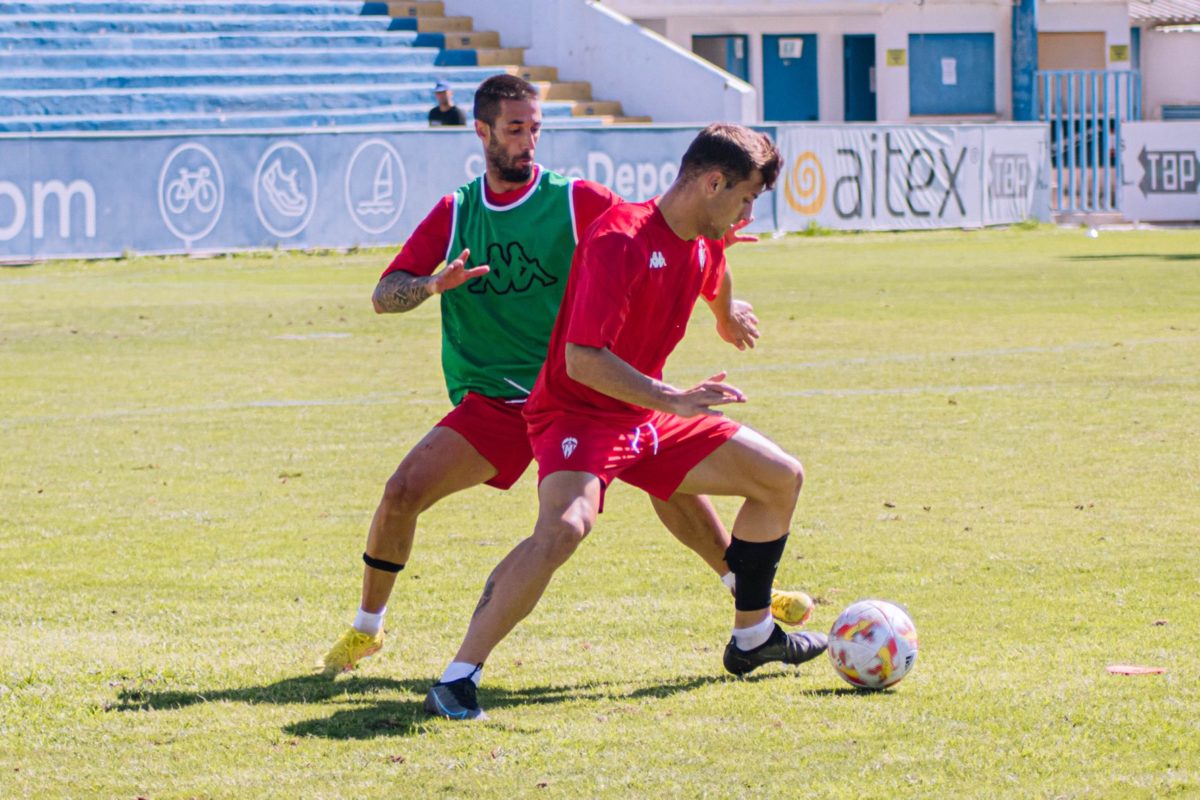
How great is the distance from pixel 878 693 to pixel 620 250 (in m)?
1.53

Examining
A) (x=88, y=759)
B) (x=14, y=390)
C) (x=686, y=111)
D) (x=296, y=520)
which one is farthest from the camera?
(x=686, y=111)

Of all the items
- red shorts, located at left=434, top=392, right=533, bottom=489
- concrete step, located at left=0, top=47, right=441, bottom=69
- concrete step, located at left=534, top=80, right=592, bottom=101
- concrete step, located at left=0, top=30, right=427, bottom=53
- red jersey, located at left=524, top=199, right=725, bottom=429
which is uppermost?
concrete step, located at left=0, top=30, right=427, bottom=53

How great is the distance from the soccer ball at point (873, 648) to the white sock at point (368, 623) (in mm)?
1526

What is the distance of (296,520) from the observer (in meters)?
8.70

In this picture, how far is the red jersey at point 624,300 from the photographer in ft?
17.5

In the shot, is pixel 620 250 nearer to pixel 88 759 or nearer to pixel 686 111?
pixel 88 759

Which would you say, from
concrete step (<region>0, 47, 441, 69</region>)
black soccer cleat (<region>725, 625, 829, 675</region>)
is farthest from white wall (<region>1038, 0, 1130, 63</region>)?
black soccer cleat (<region>725, 625, 829, 675</region>)

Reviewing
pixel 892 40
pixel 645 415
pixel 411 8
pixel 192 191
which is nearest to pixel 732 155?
pixel 645 415

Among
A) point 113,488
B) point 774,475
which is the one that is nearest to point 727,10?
point 113,488

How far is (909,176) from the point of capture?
103ft

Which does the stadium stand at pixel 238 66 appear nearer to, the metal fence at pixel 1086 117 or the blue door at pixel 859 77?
the blue door at pixel 859 77

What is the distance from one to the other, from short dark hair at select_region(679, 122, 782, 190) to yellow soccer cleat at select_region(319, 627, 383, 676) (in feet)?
6.18

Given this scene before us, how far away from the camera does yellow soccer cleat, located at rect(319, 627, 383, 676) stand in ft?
19.8

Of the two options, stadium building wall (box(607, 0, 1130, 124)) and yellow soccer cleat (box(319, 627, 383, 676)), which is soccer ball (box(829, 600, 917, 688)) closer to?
yellow soccer cleat (box(319, 627, 383, 676))
